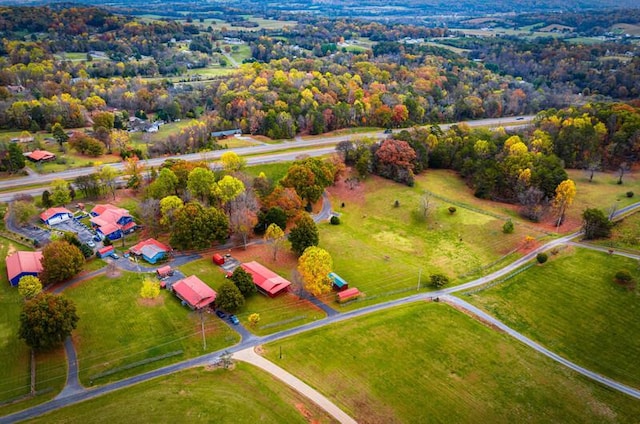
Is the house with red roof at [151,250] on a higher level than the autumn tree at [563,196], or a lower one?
lower

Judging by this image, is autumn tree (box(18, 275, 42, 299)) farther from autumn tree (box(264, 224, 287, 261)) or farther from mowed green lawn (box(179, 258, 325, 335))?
autumn tree (box(264, 224, 287, 261))

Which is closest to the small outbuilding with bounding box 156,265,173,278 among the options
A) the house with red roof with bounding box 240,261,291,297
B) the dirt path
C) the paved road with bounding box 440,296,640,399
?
the house with red roof with bounding box 240,261,291,297

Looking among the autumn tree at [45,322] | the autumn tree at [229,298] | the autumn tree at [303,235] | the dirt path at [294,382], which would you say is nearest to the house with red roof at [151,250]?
the autumn tree at [229,298]

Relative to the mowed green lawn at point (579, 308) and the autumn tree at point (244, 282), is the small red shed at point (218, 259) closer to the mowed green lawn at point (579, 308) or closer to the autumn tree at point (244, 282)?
the autumn tree at point (244, 282)

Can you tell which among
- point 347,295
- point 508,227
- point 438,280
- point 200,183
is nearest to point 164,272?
point 200,183

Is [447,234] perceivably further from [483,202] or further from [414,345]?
[414,345]

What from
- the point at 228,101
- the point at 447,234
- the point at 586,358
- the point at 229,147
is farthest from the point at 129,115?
Result: the point at 586,358

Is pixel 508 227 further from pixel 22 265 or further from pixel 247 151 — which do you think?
pixel 22 265
